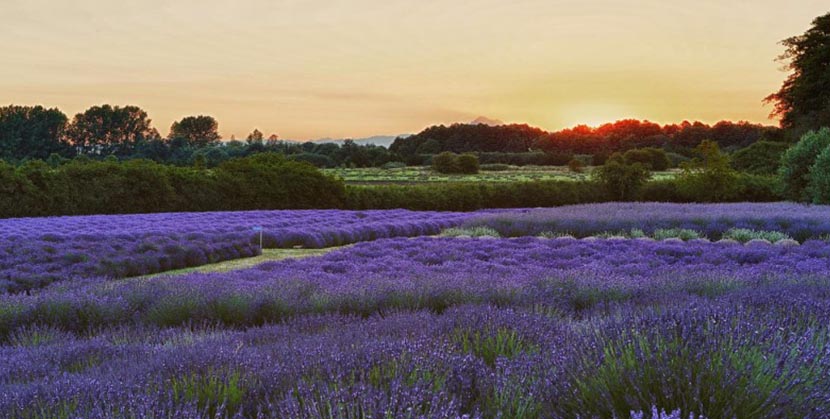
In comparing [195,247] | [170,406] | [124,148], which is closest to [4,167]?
[195,247]

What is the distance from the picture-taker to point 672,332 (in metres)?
2.89

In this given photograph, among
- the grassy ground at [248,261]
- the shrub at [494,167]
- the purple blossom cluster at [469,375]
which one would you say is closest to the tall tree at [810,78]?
the shrub at [494,167]

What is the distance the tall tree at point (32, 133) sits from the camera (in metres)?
45.0

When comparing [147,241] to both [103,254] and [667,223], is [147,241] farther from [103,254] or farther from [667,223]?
[667,223]

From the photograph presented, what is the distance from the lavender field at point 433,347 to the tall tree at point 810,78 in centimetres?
3374

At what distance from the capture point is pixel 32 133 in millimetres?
45969

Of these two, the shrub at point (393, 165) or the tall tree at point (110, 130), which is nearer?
the tall tree at point (110, 130)

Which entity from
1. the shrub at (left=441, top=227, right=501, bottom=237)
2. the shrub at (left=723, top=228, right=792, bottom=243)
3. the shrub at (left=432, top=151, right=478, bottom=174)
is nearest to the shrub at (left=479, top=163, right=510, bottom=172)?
the shrub at (left=432, top=151, right=478, bottom=174)

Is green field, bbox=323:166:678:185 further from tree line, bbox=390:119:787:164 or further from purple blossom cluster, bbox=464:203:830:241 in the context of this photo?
purple blossom cluster, bbox=464:203:830:241

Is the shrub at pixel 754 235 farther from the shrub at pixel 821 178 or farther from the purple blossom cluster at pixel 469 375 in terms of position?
the purple blossom cluster at pixel 469 375

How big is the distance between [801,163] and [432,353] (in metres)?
29.9

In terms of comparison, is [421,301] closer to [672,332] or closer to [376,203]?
[672,332]

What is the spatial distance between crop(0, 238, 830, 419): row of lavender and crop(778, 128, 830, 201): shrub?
24.1 m

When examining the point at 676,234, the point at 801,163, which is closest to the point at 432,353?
the point at 676,234
